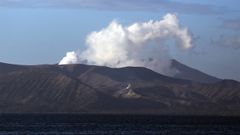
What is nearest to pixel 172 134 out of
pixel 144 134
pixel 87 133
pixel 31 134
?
pixel 144 134

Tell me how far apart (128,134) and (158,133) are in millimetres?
8354

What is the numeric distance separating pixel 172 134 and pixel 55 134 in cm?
2251

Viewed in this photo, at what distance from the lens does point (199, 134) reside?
5758 inches

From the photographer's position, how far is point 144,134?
145625 millimetres

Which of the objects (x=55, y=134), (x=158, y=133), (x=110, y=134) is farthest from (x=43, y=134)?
(x=158, y=133)

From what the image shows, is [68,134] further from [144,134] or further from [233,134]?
[233,134]

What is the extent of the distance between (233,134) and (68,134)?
32699 mm

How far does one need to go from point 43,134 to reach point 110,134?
1304 cm

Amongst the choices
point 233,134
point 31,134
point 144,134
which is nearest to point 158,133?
point 144,134

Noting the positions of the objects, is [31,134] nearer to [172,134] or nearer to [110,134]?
[110,134]

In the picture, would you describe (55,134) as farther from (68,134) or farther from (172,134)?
(172,134)

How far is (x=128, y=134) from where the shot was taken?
5689 inches

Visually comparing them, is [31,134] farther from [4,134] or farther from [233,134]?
[233,134]

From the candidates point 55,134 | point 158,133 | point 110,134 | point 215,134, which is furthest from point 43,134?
point 215,134
